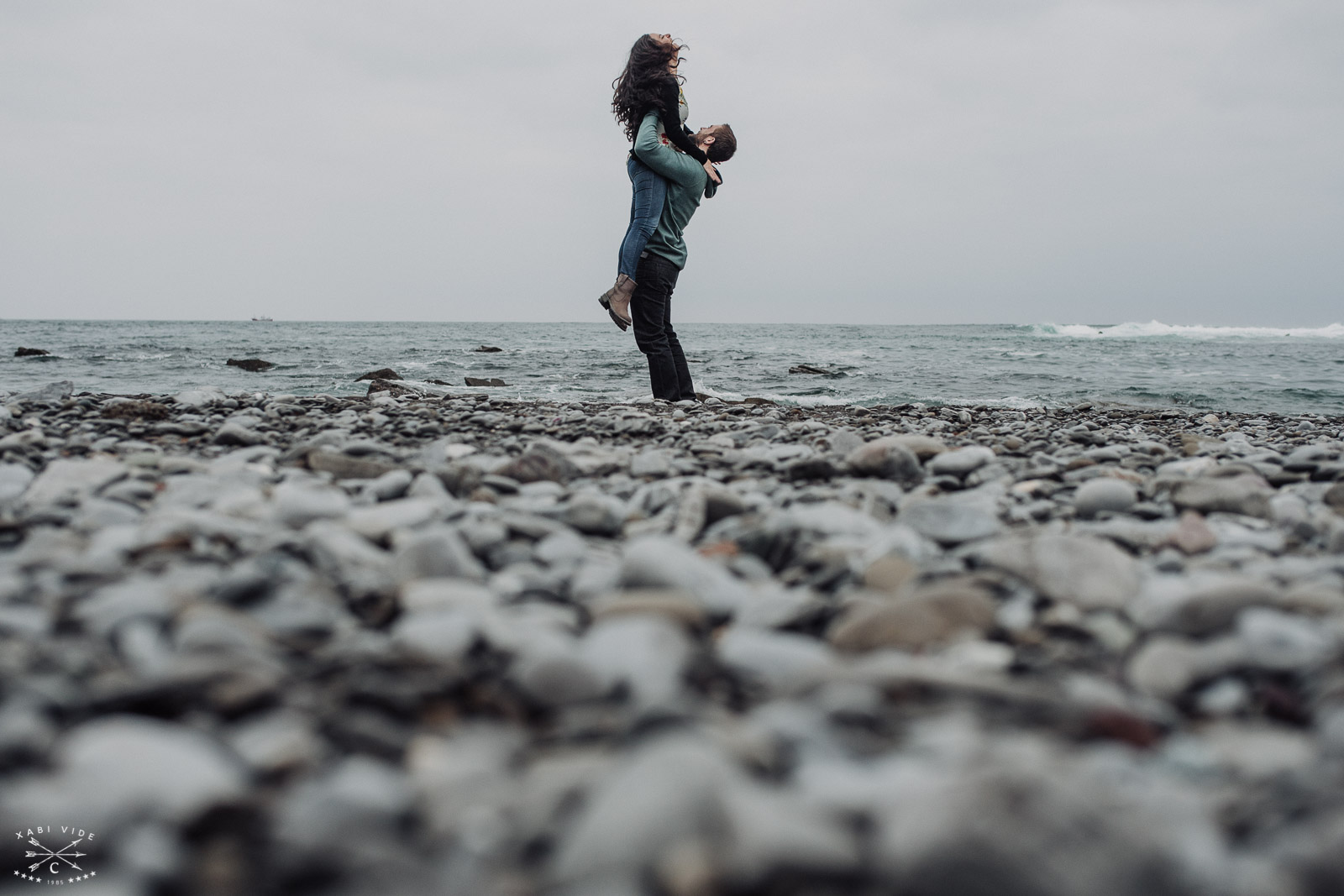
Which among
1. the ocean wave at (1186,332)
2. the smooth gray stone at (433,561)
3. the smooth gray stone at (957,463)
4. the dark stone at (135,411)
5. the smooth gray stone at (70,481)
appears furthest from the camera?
the ocean wave at (1186,332)

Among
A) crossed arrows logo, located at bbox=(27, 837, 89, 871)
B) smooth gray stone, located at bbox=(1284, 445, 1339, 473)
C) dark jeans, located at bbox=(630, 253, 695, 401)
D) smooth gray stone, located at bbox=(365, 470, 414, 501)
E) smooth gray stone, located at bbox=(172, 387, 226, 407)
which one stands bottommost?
crossed arrows logo, located at bbox=(27, 837, 89, 871)

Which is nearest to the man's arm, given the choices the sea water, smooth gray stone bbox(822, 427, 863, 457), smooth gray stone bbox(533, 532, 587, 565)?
the sea water

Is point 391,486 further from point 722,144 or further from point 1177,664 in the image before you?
point 722,144

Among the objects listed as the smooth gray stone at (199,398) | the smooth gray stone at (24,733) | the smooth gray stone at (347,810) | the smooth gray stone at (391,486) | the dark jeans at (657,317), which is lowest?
the smooth gray stone at (347,810)

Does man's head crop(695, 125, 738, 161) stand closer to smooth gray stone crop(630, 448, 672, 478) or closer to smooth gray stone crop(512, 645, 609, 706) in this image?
smooth gray stone crop(630, 448, 672, 478)

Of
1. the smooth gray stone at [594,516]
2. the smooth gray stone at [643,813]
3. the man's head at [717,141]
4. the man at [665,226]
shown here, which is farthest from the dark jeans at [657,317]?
the smooth gray stone at [643,813]

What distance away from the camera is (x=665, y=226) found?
5199mm

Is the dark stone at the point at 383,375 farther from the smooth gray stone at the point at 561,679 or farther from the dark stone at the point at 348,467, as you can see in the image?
the smooth gray stone at the point at 561,679

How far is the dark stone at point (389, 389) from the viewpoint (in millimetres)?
6984

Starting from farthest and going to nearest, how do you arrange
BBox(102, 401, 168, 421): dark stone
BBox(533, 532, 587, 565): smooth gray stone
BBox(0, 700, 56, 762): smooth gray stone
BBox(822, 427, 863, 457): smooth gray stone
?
BBox(102, 401, 168, 421): dark stone, BBox(822, 427, 863, 457): smooth gray stone, BBox(533, 532, 587, 565): smooth gray stone, BBox(0, 700, 56, 762): smooth gray stone

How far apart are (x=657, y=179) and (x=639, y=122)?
42 cm

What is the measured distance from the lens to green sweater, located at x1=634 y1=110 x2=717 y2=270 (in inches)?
194

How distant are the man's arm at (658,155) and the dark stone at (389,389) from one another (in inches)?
125

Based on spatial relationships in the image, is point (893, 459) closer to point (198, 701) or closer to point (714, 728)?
point (714, 728)
